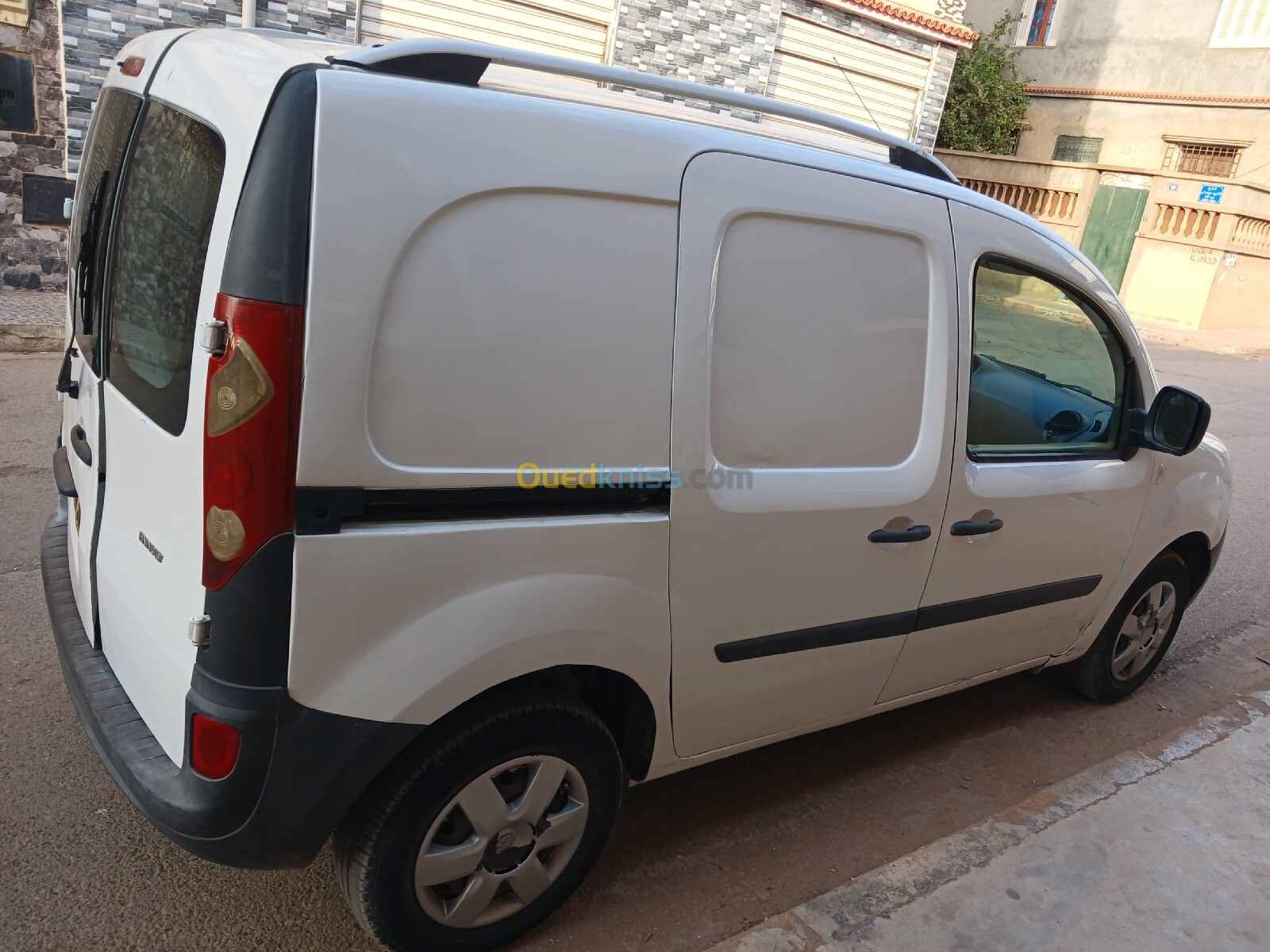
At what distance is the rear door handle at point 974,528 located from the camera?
273cm

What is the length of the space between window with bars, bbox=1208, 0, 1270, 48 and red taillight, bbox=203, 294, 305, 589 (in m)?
23.4

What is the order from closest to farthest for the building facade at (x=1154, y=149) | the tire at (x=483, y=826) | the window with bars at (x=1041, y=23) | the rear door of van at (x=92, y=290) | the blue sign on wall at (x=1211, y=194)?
the tire at (x=483, y=826)
the rear door of van at (x=92, y=290)
the blue sign on wall at (x=1211, y=194)
the building facade at (x=1154, y=149)
the window with bars at (x=1041, y=23)

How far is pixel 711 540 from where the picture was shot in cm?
224

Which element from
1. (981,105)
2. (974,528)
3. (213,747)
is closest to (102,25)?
(213,747)

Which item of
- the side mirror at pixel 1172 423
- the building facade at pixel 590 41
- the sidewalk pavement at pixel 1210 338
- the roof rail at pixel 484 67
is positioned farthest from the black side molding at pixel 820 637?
the sidewalk pavement at pixel 1210 338

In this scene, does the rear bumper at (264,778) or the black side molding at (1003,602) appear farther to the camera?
the black side molding at (1003,602)

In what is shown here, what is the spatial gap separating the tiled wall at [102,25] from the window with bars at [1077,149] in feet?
60.6

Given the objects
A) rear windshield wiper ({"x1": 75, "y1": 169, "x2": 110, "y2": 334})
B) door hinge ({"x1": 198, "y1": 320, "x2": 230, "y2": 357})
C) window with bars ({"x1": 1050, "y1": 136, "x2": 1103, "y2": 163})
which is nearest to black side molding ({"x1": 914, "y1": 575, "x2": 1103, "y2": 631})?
door hinge ({"x1": 198, "y1": 320, "x2": 230, "y2": 357})

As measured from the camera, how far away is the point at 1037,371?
328 cm

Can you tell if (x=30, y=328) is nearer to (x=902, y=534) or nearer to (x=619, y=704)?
(x=619, y=704)

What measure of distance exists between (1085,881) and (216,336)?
8.89 ft

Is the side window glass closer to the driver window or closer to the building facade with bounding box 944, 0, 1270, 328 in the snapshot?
the driver window

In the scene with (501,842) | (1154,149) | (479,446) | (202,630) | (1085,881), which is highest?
(1154,149)

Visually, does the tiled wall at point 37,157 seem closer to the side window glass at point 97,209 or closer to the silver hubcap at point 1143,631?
the side window glass at point 97,209
